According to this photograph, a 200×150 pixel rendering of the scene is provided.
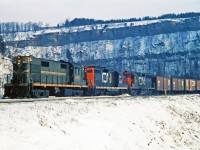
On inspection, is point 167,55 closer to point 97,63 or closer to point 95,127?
point 97,63

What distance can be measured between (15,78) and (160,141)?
50.2ft

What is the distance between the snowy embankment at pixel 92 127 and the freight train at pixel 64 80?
27.6ft

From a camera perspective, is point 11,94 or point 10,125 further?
point 11,94

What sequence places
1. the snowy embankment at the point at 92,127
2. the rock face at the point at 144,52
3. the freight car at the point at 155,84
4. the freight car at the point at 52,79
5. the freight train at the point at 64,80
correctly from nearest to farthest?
the snowy embankment at the point at 92,127 → the freight car at the point at 52,79 → the freight train at the point at 64,80 → the freight car at the point at 155,84 → the rock face at the point at 144,52

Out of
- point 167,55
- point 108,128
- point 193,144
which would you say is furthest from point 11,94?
point 167,55

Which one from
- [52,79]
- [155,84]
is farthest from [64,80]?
[155,84]

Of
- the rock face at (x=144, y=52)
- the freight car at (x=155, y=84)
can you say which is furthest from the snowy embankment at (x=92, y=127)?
the rock face at (x=144, y=52)

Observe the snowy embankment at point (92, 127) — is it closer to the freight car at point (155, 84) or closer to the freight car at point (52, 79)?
the freight car at point (52, 79)

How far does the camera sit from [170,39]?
18988cm

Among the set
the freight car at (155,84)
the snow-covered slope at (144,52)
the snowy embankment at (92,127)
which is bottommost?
the snowy embankment at (92,127)

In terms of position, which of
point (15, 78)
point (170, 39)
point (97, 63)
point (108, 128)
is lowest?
point (108, 128)

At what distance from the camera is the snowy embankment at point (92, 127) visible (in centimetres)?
1283

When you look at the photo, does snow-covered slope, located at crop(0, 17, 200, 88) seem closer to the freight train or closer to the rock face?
the rock face

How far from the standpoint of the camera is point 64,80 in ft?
109
